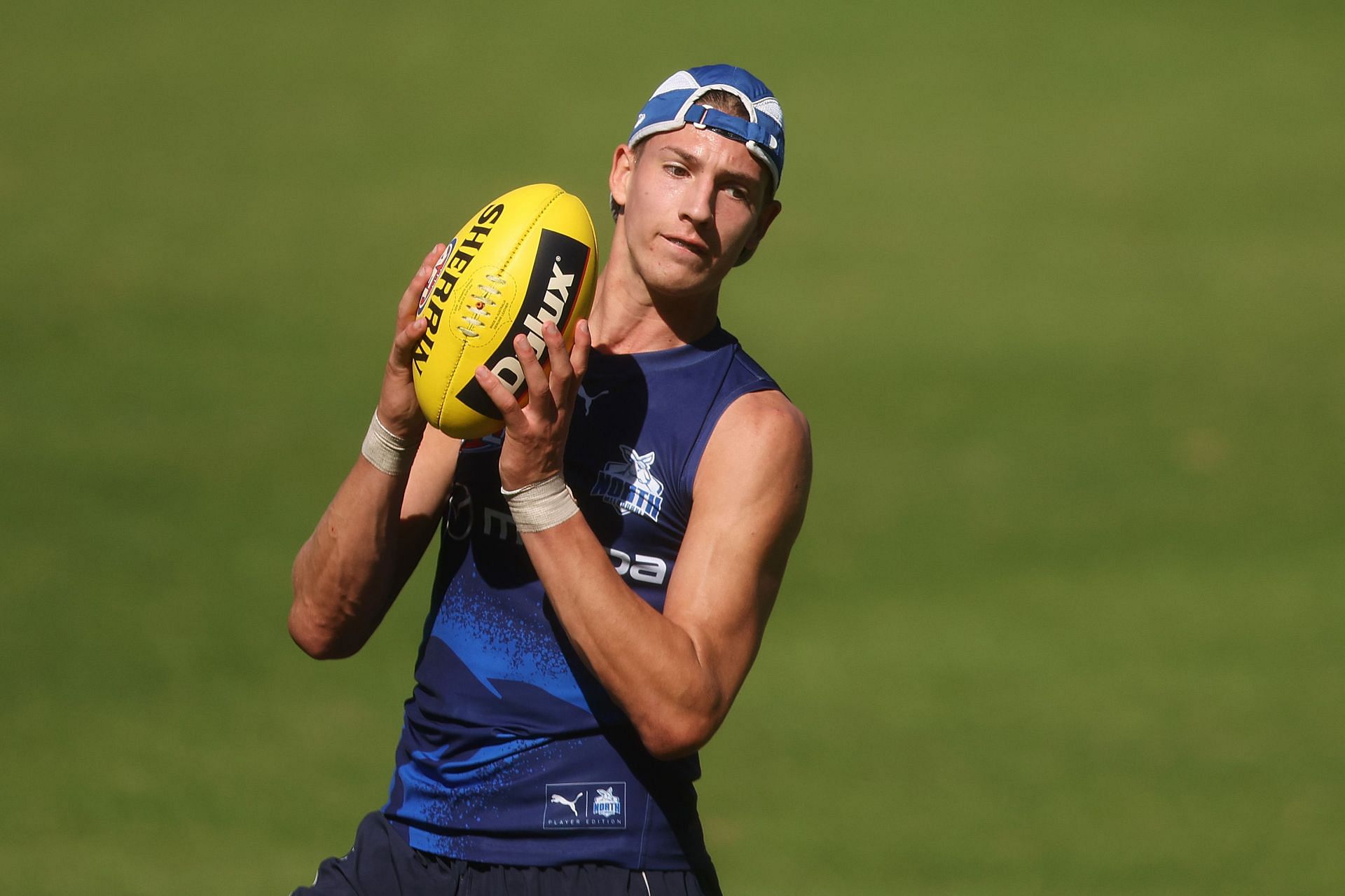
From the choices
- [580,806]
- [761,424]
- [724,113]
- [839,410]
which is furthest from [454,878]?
[839,410]

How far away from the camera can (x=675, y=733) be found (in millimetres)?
3596

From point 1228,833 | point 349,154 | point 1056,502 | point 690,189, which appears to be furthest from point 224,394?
point 690,189

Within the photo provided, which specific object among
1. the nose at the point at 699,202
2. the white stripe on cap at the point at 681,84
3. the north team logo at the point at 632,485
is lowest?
the north team logo at the point at 632,485

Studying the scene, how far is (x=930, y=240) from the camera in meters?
15.2

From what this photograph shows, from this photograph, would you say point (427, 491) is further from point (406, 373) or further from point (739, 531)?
point (739, 531)

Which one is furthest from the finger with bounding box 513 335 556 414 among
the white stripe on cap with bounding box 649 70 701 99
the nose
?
the white stripe on cap with bounding box 649 70 701 99

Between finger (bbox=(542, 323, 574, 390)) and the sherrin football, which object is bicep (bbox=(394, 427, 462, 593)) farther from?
finger (bbox=(542, 323, 574, 390))

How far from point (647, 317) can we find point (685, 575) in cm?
77

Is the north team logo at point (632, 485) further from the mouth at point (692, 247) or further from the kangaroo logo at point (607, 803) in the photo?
the kangaroo logo at point (607, 803)

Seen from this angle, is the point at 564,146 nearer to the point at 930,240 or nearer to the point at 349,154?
the point at 349,154

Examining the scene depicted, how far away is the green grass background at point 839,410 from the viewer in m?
8.30

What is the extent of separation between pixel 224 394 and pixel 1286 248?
959 centimetres

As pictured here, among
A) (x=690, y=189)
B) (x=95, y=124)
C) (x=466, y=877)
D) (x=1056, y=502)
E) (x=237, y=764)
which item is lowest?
(x=466, y=877)

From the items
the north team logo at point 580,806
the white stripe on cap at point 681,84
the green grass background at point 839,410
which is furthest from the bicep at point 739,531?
the green grass background at point 839,410
